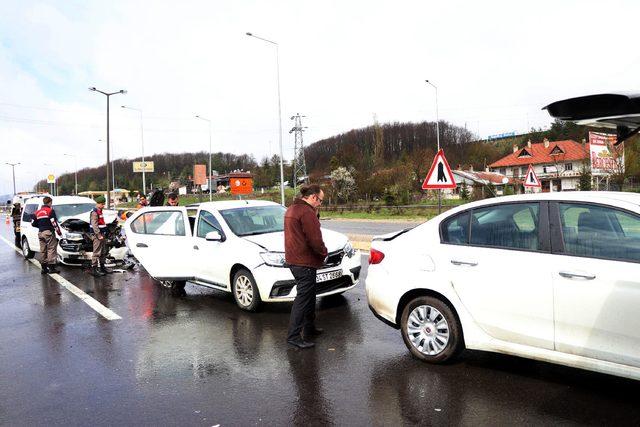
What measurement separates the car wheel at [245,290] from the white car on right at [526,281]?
2321 millimetres

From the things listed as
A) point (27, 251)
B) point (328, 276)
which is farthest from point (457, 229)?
point (27, 251)

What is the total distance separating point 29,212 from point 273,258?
1250cm

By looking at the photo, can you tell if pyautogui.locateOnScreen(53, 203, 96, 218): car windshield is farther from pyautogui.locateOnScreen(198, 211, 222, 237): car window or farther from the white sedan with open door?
pyautogui.locateOnScreen(198, 211, 222, 237): car window

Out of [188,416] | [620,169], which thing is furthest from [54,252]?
[620,169]

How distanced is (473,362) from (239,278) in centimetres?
358

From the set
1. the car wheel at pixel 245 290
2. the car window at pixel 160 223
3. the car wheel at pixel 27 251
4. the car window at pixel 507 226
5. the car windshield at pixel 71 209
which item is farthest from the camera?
the car wheel at pixel 27 251

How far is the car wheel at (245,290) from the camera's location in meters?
7.06

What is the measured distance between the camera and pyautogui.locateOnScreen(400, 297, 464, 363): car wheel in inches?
185

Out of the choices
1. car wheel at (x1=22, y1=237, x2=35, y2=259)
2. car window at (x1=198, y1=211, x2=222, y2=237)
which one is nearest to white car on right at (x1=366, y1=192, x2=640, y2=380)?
car window at (x1=198, y1=211, x2=222, y2=237)

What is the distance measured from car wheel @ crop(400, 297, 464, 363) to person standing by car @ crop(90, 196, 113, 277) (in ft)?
28.9

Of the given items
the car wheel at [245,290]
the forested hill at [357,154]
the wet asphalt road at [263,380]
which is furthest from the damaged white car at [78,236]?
the forested hill at [357,154]

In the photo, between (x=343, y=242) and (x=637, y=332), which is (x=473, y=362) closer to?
(x=637, y=332)

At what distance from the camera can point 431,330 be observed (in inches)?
192

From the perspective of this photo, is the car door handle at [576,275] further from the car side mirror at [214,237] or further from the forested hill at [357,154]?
the forested hill at [357,154]
